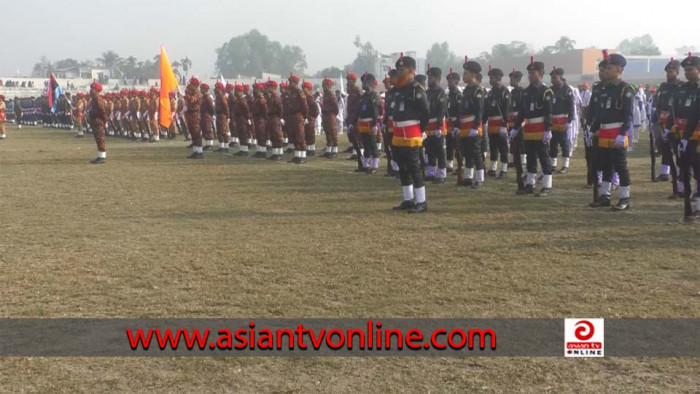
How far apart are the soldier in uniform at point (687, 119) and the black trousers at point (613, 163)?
701 millimetres

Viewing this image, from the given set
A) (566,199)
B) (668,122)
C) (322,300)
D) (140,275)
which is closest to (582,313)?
(322,300)

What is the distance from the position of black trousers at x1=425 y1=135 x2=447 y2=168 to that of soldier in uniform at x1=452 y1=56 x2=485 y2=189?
0.57m

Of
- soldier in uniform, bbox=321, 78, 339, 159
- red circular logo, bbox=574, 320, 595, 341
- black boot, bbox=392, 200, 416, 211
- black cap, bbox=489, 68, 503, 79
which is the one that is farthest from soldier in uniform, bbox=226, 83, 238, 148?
red circular logo, bbox=574, 320, 595, 341

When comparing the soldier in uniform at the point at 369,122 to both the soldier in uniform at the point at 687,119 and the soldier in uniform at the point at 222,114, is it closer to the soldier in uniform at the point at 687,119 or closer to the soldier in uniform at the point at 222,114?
the soldier in uniform at the point at 687,119

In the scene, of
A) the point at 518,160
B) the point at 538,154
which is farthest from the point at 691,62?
the point at 518,160

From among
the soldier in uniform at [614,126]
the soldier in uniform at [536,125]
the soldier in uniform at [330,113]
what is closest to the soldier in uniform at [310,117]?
the soldier in uniform at [330,113]

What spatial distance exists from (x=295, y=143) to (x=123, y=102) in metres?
15.6

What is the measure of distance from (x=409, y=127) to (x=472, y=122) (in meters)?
2.65

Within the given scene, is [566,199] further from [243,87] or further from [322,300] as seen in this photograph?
[243,87]

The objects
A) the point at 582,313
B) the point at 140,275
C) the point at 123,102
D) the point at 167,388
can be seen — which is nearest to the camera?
the point at 167,388

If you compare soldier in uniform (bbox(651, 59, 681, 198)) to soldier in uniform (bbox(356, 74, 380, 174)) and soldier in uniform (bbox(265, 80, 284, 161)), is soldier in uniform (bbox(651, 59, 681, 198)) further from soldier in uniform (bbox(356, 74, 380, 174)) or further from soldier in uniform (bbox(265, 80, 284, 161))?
soldier in uniform (bbox(265, 80, 284, 161))

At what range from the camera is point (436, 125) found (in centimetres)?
1293

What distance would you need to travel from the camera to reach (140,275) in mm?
6449

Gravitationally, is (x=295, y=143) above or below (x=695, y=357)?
above
